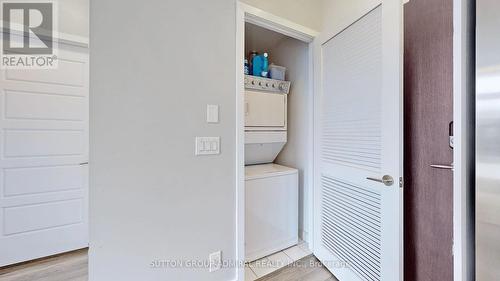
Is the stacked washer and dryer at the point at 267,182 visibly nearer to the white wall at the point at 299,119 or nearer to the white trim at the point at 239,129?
the white wall at the point at 299,119

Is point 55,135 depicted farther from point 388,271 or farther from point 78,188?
point 388,271

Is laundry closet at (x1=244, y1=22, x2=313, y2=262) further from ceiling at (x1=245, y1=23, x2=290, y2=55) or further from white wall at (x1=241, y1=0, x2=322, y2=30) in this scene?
white wall at (x1=241, y1=0, x2=322, y2=30)

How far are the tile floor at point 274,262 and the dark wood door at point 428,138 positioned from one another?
2.87 ft

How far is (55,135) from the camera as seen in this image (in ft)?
6.40

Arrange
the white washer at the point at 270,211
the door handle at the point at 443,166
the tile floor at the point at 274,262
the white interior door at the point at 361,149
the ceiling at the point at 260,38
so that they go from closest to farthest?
the door handle at the point at 443,166, the white interior door at the point at 361,149, the tile floor at the point at 274,262, the white washer at the point at 270,211, the ceiling at the point at 260,38

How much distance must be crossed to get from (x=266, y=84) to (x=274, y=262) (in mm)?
1688

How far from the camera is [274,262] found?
1.89m

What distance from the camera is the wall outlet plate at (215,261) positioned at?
143 centimetres

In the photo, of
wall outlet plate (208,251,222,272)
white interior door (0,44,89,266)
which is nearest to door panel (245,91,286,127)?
wall outlet plate (208,251,222,272)

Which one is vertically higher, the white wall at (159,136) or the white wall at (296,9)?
the white wall at (296,9)

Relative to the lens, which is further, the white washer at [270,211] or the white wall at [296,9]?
the white washer at [270,211]

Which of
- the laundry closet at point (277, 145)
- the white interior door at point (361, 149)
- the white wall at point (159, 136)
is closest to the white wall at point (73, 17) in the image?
the white wall at point (159, 136)

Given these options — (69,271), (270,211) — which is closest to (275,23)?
(270,211)

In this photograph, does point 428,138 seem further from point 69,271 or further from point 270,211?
point 69,271
